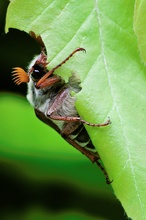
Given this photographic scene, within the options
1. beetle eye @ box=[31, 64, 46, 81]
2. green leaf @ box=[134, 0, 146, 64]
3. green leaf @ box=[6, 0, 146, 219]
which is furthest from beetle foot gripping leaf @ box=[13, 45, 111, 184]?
green leaf @ box=[134, 0, 146, 64]

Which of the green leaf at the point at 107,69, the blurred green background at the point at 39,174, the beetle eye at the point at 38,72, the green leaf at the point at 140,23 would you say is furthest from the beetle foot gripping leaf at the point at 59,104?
the blurred green background at the point at 39,174

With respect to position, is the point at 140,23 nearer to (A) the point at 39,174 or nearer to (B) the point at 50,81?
(B) the point at 50,81

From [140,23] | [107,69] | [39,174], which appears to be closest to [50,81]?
[107,69]

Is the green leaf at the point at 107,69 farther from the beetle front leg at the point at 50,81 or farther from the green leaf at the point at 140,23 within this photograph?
the beetle front leg at the point at 50,81

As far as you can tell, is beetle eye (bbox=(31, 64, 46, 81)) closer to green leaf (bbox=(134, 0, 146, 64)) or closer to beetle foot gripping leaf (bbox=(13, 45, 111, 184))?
beetle foot gripping leaf (bbox=(13, 45, 111, 184))

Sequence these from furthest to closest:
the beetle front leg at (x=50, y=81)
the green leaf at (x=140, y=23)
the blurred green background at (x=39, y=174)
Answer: the blurred green background at (x=39, y=174) → the beetle front leg at (x=50, y=81) → the green leaf at (x=140, y=23)
